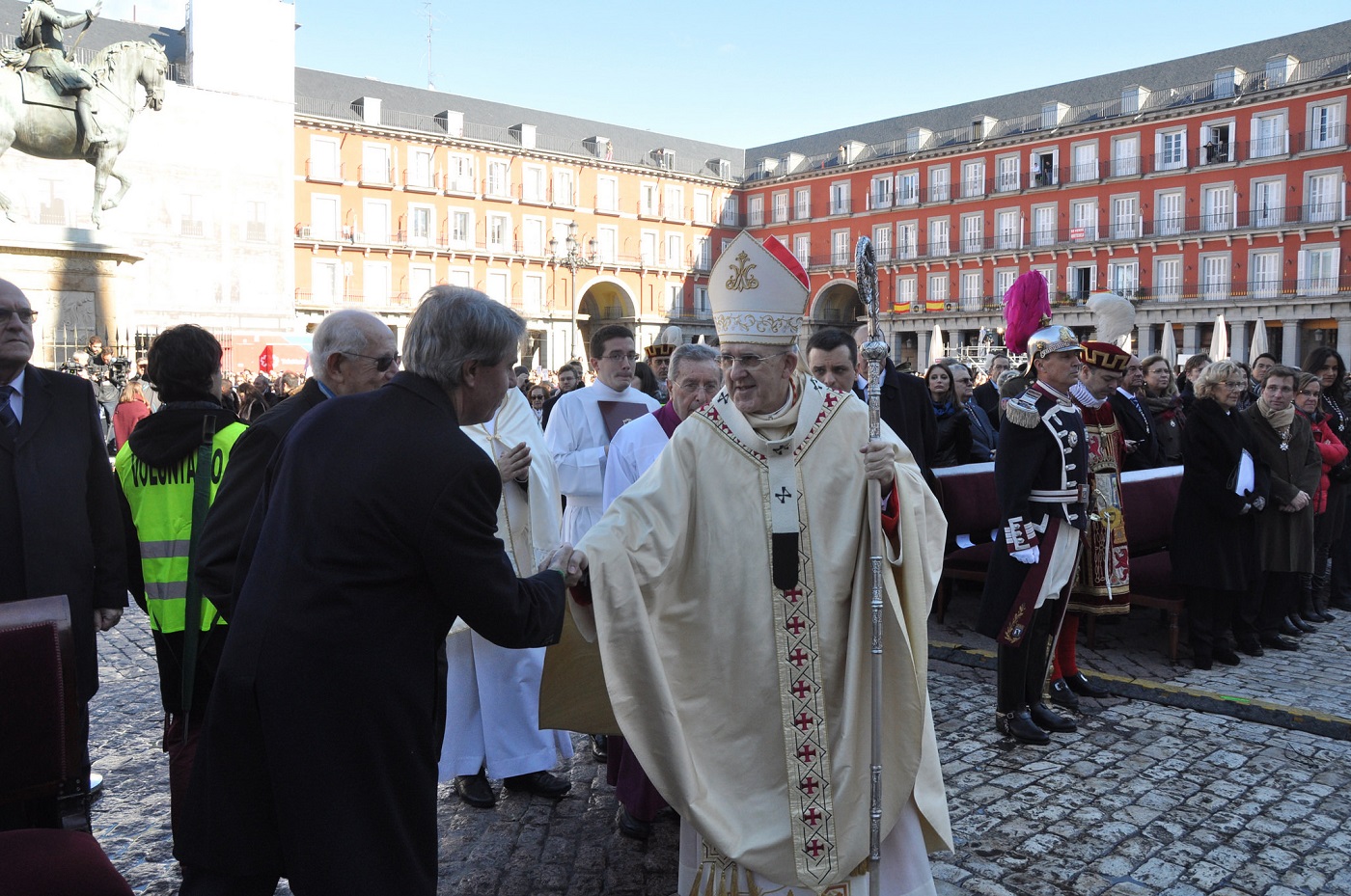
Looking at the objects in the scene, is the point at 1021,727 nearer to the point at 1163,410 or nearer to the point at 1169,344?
the point at 1163,410

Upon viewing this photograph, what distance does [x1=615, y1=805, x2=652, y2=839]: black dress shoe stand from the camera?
384 cm

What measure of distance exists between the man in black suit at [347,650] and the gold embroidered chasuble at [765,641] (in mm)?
889

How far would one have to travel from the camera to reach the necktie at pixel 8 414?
3567 mm

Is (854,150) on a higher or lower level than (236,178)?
higher

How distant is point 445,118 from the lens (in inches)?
1991

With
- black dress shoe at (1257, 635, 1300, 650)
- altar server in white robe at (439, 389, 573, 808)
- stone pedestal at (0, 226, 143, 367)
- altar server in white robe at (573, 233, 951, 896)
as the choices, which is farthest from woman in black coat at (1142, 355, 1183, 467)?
stone pedestal at (0, 226, 143, 367)

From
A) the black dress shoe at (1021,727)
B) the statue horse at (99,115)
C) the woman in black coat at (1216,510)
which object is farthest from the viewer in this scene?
the statue horse at (99,115)

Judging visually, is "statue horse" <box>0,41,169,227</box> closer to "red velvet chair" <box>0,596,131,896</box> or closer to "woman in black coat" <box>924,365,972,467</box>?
"woman in black coat" <box>924,365,972,467</box>

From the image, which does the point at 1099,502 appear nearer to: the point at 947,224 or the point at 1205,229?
the point at 1205,229

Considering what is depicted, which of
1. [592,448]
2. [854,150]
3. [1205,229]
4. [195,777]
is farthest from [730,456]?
[854,150]

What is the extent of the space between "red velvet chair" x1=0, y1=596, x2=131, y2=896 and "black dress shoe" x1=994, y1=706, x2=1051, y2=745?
3834 mm

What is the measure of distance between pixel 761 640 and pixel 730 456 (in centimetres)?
57

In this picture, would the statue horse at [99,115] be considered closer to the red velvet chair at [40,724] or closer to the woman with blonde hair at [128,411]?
the woman with blonde hair at [128,411]

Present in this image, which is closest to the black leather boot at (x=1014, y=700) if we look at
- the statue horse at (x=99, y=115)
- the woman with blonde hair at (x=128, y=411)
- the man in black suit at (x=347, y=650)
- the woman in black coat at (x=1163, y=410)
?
the man in black suit at (x=347, y=650)
